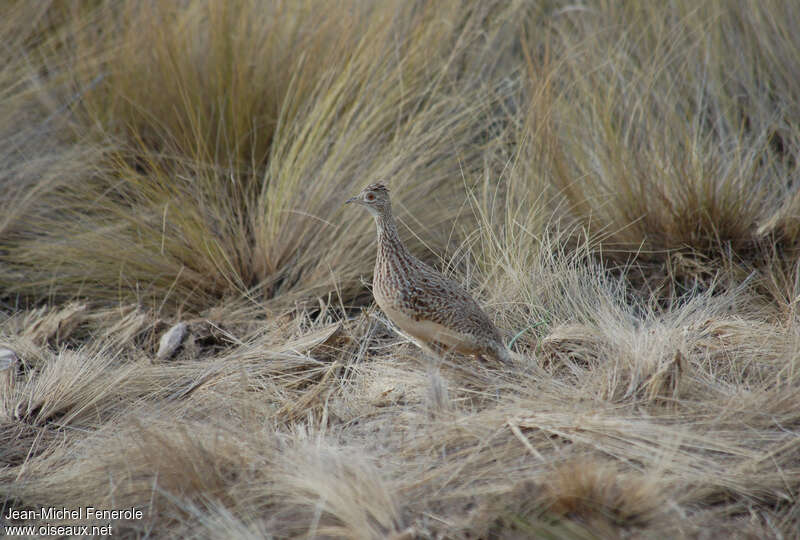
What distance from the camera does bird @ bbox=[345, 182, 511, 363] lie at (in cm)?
316

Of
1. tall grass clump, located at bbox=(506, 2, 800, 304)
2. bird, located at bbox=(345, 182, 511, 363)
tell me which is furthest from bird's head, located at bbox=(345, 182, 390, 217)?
tall grass clump, located at bbox=(506, 2, 800, 304)

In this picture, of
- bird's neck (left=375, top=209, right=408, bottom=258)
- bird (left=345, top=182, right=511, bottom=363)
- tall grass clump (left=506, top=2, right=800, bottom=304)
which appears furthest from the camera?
tall grass clump (left=506, top=2, right=800, bottom=304)

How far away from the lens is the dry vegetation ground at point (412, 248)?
253cm

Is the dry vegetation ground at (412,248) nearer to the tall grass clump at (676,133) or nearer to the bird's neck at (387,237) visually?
the tall grass clump at (676,133)

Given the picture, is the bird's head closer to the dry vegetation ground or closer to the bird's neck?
the bird's neck

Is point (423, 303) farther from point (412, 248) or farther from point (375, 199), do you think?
point (412, 248)

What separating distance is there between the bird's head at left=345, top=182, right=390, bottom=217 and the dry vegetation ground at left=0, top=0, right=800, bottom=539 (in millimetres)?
624

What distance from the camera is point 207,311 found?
4.21m

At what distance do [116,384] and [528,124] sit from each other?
2.41 meters

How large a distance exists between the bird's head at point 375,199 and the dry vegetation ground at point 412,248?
62cm

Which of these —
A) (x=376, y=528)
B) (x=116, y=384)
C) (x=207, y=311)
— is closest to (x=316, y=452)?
(x=376, y=528)

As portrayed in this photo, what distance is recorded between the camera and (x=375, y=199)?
3.31 meters

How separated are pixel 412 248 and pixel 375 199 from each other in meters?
1.16

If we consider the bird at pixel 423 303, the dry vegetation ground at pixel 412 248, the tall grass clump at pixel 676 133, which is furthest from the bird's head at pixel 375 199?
the tall grass clump at pixel 676 133
